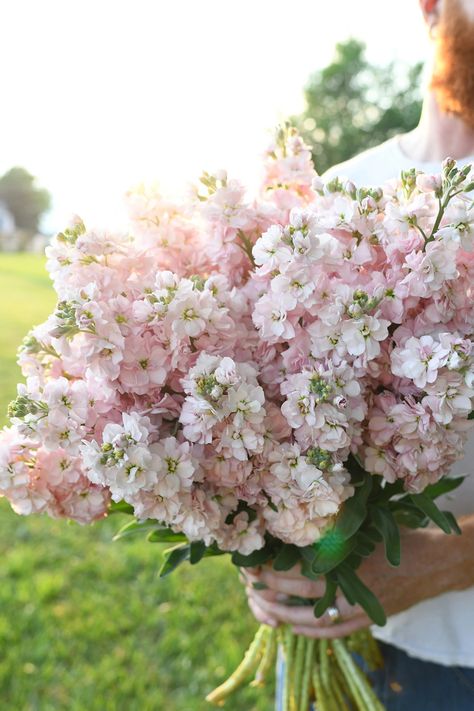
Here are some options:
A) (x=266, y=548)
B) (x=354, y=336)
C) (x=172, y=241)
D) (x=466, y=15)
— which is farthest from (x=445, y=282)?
(x=466, y=15)

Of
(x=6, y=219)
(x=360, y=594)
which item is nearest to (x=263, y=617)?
(x=360, y=594)

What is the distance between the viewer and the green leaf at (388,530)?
1337 mm

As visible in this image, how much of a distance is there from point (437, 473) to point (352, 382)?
10.0 inches

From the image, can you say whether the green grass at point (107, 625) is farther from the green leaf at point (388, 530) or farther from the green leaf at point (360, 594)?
the green leaf at point (388, 530)

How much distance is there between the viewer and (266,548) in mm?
1459

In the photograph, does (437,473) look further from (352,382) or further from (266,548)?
(266,548)

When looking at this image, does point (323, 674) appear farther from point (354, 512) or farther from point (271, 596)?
point (354, 512)

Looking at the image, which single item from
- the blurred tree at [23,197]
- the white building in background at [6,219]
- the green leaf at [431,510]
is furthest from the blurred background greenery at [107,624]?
the blurred tree at [23,197]

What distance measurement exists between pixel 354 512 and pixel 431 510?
0.16 m

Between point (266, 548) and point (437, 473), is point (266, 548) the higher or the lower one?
the lower one

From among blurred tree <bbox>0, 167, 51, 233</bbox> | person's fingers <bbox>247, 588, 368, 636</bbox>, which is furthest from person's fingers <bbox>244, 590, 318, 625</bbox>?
blurred tree <bbox>0, 167, 51, 233</bbox>

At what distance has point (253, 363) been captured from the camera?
118cm

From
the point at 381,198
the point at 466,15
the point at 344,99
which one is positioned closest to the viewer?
the point at 381,198

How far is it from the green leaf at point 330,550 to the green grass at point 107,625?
1873 mm
